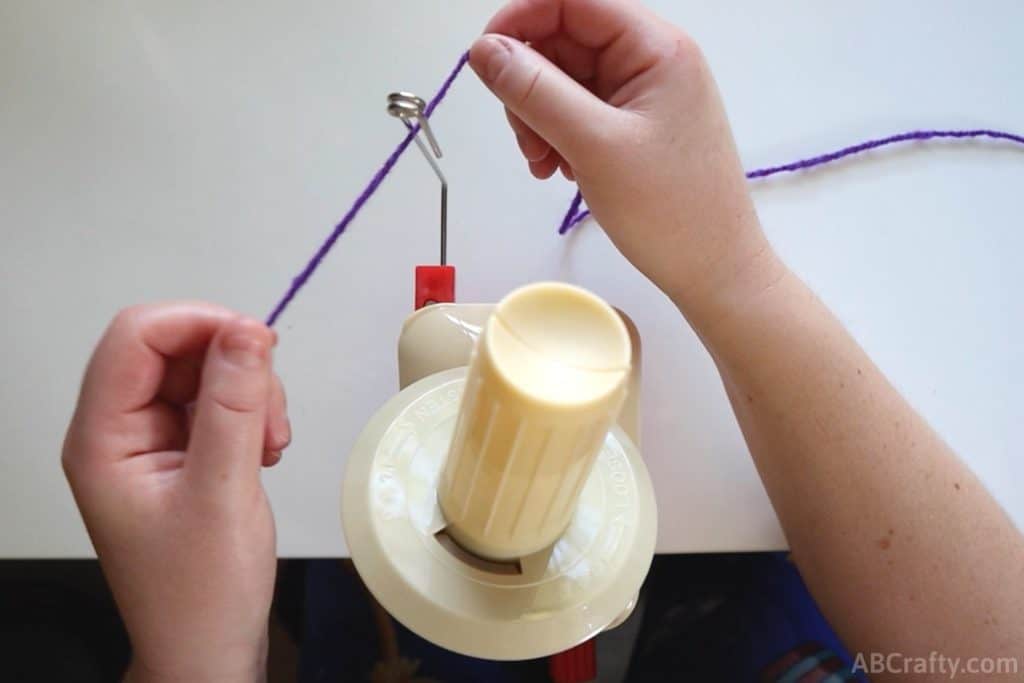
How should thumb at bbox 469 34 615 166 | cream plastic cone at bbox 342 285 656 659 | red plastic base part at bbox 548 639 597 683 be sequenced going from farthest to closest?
red plastic base part at bbox 548 639 597 683, thumb at bbox 469 34 615 166, cream plastic cone at bbox 342 285 656 659

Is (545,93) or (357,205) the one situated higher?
(545,93)

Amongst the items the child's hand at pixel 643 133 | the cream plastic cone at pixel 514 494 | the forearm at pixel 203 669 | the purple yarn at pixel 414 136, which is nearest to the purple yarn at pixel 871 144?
the purple yarn at pixel 414 136

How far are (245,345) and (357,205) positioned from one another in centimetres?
29

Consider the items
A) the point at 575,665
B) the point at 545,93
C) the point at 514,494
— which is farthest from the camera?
the point at 575,665

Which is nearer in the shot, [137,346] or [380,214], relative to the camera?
[137,346]

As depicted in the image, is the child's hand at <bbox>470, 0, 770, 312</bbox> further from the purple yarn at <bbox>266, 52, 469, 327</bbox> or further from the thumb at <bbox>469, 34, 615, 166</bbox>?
the purple yarn at <bbox>266, 52, 469, 327</bbox>

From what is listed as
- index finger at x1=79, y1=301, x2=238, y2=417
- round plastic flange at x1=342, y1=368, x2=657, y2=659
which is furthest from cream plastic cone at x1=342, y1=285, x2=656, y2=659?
index finger at x1=79, y1=301, x2=238, y2=417

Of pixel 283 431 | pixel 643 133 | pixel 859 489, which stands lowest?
pixel 859 489

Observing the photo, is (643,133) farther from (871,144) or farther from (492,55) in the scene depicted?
(871,144)

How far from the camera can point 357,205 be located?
22.0 inches

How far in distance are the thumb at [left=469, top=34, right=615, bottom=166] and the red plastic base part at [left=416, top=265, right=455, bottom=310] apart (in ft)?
0.41

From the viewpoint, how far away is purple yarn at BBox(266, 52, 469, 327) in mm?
533

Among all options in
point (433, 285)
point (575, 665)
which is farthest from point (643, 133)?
point (575, 665)

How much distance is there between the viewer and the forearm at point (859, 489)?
1.46 feet
